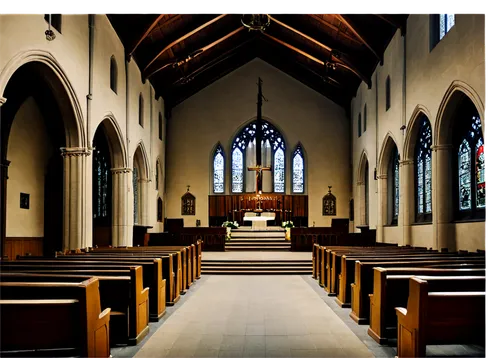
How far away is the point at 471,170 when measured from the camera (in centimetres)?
964

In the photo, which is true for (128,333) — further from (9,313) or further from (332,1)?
(332,1)

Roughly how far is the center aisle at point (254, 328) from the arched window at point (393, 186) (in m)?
7.97

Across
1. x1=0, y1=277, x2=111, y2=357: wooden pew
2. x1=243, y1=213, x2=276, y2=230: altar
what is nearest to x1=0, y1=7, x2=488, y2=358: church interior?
x1=0, y1=277, x2=111, y2=357: wooden pew

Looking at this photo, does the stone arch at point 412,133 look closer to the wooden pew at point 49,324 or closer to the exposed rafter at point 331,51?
the exposed rafter at point 331,51

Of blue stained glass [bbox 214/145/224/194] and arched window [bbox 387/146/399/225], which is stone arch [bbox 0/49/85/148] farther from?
blue stained glass [bbox 214/145/224/194]

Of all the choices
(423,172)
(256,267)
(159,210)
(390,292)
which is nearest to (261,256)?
(256,267)

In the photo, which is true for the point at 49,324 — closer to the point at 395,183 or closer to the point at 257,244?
the point at 257,244

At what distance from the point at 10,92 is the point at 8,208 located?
2.57 metres

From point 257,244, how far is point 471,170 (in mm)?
7956

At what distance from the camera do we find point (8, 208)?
10883 mm

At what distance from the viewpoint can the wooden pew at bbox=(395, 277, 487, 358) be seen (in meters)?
3.38

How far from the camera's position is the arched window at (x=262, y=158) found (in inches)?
847

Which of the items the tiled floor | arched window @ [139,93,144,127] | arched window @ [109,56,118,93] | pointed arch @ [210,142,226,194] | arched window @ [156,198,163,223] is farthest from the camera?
pointed arch @ [210,142,226,194]

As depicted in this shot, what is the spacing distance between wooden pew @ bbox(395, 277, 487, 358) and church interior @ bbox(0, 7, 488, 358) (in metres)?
0.01
